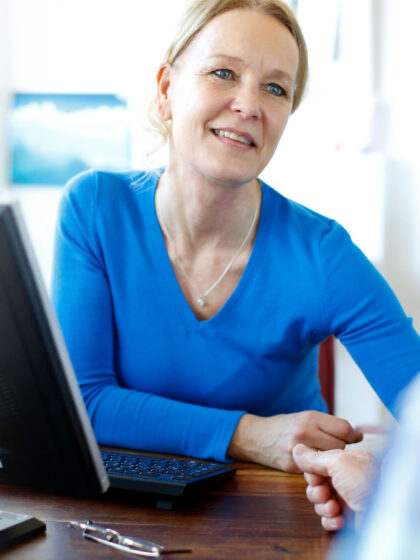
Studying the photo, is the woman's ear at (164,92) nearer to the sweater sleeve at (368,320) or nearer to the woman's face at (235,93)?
the woman's face at (235,93)

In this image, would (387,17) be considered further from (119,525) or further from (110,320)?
(119,525)

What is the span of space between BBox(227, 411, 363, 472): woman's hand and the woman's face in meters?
0.46

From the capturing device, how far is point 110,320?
129 cm

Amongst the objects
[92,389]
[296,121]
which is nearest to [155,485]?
[92,389]

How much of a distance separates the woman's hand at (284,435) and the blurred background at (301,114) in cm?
145

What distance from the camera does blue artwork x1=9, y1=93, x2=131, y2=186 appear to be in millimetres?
2809

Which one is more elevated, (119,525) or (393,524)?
(393,524)

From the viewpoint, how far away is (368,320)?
125 centimetres

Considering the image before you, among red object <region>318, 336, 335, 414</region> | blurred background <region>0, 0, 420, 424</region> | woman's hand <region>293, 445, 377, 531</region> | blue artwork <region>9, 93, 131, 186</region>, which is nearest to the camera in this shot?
woman's hand <region>293, 445, 377, 531</region>

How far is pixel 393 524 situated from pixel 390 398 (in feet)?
3.47

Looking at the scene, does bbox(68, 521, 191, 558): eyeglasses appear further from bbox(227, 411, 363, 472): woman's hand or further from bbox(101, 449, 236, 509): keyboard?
bbox(227, 411, 363, 472): woman's hand

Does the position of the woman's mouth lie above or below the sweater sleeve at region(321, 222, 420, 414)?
above

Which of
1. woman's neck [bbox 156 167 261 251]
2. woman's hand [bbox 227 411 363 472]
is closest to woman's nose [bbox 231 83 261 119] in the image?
woman's neck [bbox 156 167 261 251]

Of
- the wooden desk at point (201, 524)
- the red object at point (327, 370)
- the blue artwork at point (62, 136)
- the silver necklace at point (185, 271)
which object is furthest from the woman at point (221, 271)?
the blue artwork at point (62, 136)
